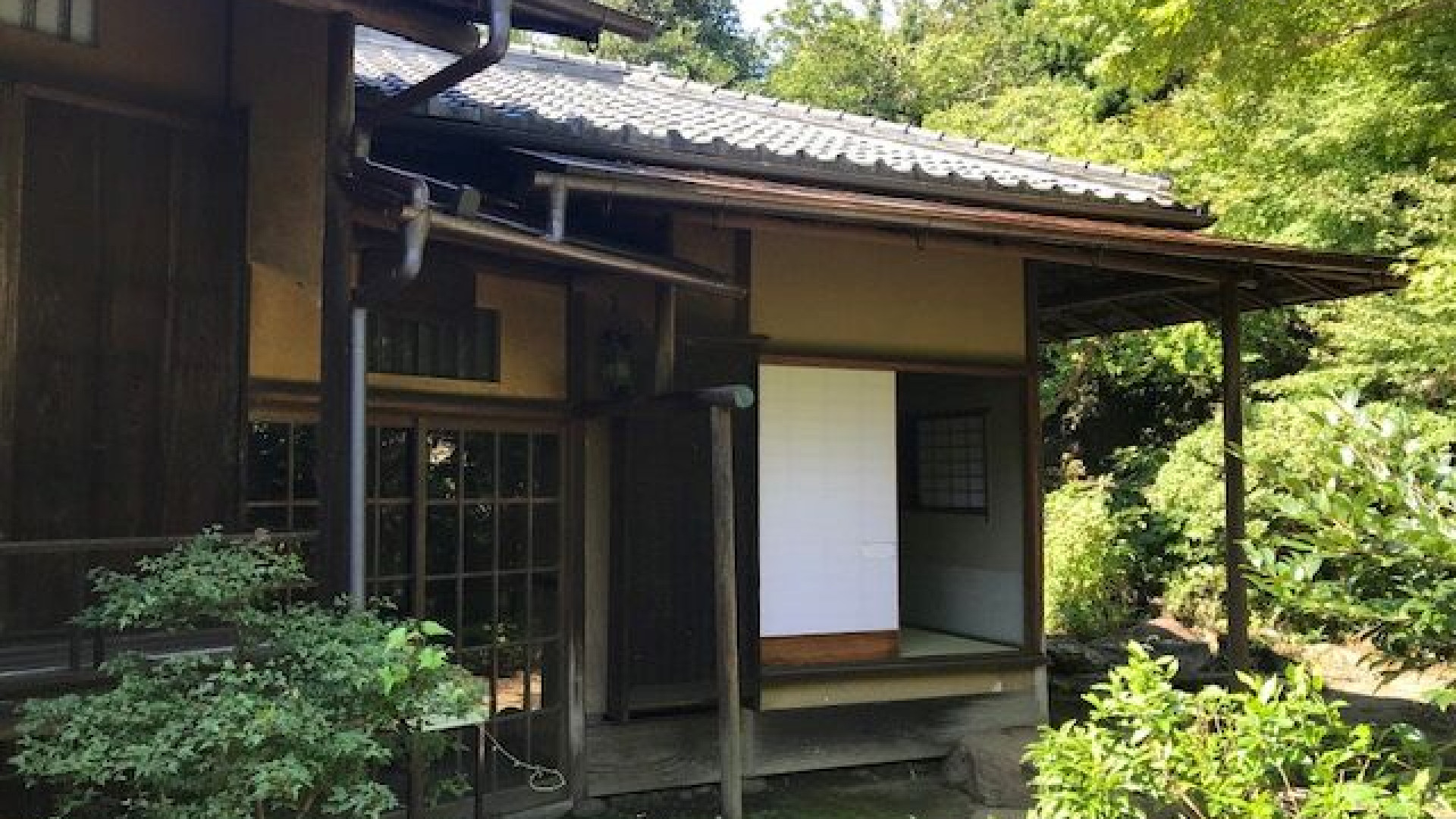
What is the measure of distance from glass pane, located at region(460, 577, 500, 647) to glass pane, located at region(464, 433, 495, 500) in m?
0.50

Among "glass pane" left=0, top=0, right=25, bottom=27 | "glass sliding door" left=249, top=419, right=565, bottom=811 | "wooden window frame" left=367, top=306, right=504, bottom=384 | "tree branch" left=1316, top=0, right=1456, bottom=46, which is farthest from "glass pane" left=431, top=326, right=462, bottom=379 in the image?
"tree branch" left=1316, top=0, right=1456, bottom=46

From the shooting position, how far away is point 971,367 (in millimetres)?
8258

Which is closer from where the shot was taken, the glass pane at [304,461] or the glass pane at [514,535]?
the glass pane at [304,461]

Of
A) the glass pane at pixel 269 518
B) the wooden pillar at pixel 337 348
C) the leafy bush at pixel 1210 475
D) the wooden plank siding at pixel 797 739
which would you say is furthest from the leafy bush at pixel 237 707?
the leafy bush at pixel 1210 475

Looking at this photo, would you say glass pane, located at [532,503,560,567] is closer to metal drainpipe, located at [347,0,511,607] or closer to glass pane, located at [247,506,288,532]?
glass pane, located at [247,506,288,532]

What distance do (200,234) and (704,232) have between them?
3.26 metres

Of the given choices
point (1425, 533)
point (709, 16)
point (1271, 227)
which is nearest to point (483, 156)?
point (1425, 533)

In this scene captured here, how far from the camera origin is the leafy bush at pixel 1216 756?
11.4 feet

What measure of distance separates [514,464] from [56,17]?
3.17 metres

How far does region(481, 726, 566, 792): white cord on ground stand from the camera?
254 inches

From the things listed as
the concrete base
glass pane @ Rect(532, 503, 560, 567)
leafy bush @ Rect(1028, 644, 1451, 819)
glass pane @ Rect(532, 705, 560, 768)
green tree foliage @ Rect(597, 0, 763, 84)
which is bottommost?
the concrete base

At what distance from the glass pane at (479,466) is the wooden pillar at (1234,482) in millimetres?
5218

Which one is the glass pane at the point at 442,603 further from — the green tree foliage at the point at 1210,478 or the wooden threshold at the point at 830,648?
the green tree foliage at the point at 1210,478

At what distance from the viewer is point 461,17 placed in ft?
16.5
